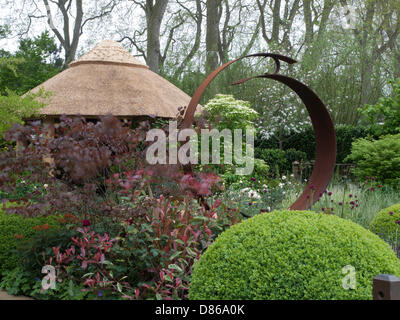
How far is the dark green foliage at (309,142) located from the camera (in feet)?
42.8

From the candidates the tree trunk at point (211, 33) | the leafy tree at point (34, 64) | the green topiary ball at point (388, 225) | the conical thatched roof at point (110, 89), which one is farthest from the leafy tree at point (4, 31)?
the green topiary ball at point (388, 225)

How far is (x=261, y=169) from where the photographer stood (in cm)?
966

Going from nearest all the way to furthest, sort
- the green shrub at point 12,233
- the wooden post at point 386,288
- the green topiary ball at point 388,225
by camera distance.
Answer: the wooden post at point 386,288, the green shrub at point 12,233, the green topiary ball at point 388,225

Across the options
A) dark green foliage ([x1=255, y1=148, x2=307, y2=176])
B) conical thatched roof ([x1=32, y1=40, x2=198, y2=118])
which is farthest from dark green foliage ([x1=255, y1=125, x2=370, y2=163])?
conical thatched roof ([x1=32, y1=40, x2=198, y2=118])

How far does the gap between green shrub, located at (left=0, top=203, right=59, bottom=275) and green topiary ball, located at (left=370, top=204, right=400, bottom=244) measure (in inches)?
141

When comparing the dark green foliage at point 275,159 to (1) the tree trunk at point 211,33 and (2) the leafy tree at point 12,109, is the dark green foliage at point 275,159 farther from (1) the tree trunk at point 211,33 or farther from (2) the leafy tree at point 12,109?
(2) the leafy tree at point 12,109

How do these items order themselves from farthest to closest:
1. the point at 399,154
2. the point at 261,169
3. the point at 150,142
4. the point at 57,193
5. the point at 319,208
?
the point at 261,169
the point at 399,154
the point at 319,208
the point at 150,142
the point at 57,193

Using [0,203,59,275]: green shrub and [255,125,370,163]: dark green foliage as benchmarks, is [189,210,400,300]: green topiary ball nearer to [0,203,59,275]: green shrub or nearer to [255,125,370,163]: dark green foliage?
[0,203,59,275]: green shrub

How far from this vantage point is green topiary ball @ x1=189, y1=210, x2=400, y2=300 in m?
2.45

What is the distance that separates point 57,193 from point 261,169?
641 centimetres

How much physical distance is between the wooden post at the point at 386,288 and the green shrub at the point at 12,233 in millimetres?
3264

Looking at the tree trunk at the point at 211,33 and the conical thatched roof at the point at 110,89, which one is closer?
the conical thatched roof at the point at 110,89
